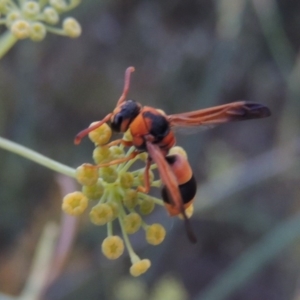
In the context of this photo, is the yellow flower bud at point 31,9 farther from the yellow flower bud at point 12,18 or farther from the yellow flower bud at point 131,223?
the yellow flower bud at point 131,223

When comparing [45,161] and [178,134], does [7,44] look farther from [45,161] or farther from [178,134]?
[178,134]

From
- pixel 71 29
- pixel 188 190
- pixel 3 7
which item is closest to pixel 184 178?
pixel 188 190

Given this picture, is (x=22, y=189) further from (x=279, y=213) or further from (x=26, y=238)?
(x=279, y=213)

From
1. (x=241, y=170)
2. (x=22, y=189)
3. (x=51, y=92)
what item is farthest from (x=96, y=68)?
(x=241, y=170)

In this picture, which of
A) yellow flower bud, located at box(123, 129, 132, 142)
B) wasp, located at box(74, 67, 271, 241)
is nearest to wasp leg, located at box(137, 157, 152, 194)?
wasp, located at box(74, 67, 271, 241)

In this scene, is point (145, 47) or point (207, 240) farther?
point (145, 47)

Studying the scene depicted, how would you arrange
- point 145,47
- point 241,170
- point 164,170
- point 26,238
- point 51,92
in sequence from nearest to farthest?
point 164,170 → point 241,170 → point 26,238 → point 51,92 → point 145,47

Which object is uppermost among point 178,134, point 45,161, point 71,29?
point 71,29

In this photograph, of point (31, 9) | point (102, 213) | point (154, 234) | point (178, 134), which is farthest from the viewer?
point (178, 134)
